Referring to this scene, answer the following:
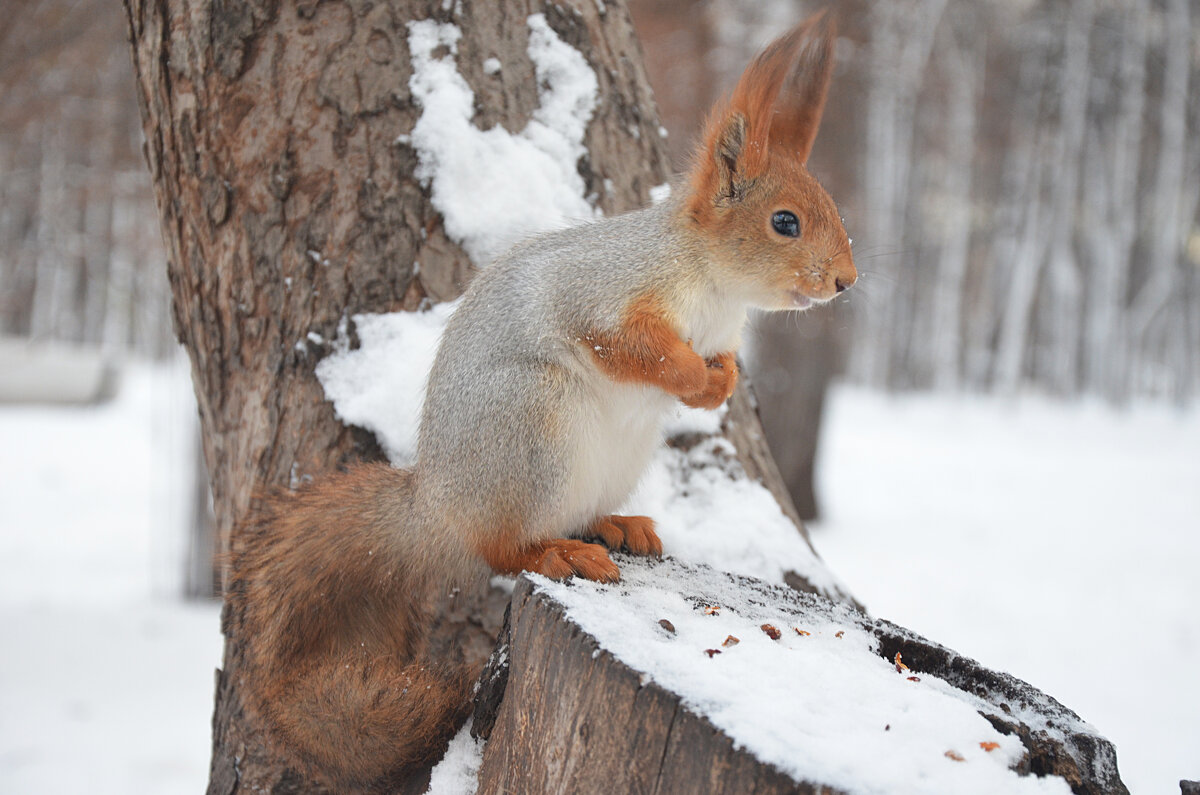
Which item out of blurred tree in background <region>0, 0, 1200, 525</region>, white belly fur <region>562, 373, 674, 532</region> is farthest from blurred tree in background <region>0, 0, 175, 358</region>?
white belly fur <region>562, 373, 674, 532</region>

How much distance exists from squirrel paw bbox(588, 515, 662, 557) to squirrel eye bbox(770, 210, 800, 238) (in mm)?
626

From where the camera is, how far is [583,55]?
209 cm

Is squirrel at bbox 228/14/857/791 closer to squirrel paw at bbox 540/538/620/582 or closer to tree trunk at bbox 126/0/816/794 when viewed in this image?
squirrel paw at bbox 540/538/620/582

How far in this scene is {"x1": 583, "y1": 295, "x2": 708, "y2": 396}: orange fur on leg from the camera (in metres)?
1.47

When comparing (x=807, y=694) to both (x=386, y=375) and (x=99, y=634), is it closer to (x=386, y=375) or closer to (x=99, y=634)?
(x=386, y=375)

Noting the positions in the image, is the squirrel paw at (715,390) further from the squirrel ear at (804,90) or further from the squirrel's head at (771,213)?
the squirrel ear at (804,90)

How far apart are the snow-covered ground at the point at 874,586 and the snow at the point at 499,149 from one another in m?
2.24

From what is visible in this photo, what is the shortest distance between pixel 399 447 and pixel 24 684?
110 inches

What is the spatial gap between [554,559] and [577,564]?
39 millimetres

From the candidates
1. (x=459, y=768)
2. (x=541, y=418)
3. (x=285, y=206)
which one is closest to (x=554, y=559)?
(x=541, y=418)

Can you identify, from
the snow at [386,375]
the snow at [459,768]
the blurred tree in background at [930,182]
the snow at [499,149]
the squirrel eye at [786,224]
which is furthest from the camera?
the blurred tree in background at [930,182]

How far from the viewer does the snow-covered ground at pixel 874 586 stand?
321cm

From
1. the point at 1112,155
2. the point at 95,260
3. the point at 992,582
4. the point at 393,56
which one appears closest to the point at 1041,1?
the point at 1112,155

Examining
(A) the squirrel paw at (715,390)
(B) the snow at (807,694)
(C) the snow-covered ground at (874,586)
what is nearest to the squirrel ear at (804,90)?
(A) the squirrel paw at (715,390)
